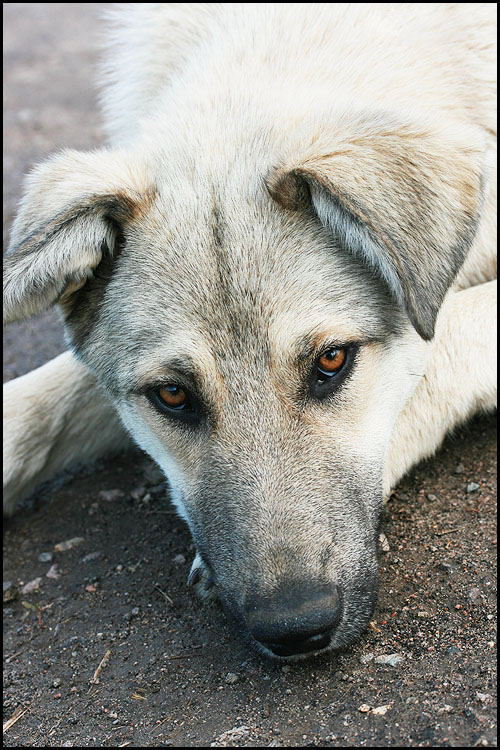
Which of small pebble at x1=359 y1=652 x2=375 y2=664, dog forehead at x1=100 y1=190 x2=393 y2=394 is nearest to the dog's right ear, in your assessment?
dog forehead at x1=100 y1=190 x2=393 y2=394

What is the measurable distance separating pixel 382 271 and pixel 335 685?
135 cm

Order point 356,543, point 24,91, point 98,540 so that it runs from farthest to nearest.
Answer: point 24,91 → point 98,540 → point 356,543

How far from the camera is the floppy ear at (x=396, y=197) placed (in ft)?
9.10

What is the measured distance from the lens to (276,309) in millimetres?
2826

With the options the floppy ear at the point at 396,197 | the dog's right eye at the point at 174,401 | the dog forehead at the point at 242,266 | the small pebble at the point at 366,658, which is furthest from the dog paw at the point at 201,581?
the floppy ear at the point at 396,197

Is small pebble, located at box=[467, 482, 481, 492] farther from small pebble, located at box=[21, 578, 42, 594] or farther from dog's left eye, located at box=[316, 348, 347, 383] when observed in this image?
small pebble, located at box=[21, 578, 42, 594]

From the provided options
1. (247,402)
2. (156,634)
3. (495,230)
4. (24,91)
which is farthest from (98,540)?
(24,91)

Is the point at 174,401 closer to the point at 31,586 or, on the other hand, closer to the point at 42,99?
the point at 31,586

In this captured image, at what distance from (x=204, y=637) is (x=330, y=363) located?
111 cm

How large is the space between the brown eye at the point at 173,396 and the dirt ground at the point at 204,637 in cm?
81

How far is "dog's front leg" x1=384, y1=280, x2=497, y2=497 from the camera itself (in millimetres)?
3490

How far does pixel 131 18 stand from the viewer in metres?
4.79

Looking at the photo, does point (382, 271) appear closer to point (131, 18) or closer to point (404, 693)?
point (404, 693)

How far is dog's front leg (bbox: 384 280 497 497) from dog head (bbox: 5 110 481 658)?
327 mm
